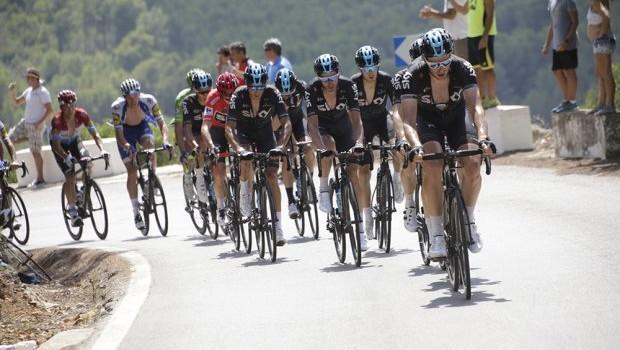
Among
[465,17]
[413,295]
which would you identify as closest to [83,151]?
[465,17]

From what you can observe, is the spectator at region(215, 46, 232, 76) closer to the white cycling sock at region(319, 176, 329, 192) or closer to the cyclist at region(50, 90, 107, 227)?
the cyclist at region(50, 90, 107, 227)

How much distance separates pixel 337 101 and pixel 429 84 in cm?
333

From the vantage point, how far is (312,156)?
17297 millimetres

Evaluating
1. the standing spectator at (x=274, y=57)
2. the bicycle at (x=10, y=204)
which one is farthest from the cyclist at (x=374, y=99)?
the standing spectator at (x=274, y=57)

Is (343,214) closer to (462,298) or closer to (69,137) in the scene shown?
(462,298)

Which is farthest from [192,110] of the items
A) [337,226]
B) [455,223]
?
[455,223]

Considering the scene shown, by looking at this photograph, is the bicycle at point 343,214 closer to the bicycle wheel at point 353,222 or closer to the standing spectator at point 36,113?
the bicycle wheel at point 353,222

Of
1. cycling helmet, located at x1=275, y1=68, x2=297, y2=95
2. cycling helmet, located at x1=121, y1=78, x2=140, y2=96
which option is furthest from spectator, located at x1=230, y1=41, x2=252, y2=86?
cycling helmet, located at x1=275, y1=68, x2=297, y2=95

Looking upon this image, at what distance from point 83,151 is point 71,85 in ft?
296

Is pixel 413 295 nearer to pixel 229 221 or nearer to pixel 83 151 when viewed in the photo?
pixel 229 221

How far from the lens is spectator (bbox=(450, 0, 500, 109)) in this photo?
22703 millimetres

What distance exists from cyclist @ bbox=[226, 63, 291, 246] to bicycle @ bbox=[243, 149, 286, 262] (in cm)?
13

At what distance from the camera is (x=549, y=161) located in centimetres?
2206

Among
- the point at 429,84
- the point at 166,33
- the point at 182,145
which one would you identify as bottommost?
the point at 182,145
